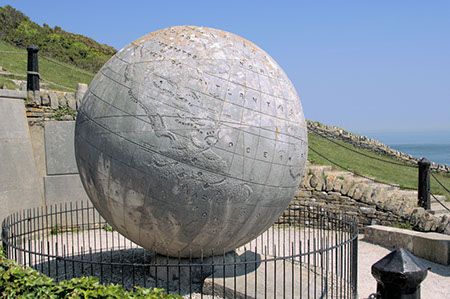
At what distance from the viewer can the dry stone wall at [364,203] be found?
9906 millimetres

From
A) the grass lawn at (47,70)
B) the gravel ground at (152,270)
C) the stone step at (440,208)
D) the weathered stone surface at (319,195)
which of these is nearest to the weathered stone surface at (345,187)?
the weathered stone surface at (319,195)

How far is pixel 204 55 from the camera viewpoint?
5.64m

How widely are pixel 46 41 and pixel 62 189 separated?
92.2ft

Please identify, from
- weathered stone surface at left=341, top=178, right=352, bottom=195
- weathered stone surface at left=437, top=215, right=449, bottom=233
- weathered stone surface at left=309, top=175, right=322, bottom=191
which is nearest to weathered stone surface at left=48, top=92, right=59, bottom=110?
weathered stone surface at left=309, top=175, right=322, bottom=191

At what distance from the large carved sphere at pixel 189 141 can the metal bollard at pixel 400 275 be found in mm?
2017

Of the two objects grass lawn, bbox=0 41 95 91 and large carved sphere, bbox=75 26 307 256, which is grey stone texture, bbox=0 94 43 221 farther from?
grass lawn, bbox=0 41 95 91

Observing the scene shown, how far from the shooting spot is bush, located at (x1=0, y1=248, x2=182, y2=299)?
479 centimetres

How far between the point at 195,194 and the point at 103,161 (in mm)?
1288

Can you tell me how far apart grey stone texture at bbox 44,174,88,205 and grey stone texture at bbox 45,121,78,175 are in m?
0.15

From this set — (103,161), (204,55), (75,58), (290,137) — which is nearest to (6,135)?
(103,161)

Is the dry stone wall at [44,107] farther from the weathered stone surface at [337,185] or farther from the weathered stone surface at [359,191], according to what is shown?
the weathered stone surface at [359,191]

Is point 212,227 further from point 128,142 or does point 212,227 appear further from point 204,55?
point 204,55

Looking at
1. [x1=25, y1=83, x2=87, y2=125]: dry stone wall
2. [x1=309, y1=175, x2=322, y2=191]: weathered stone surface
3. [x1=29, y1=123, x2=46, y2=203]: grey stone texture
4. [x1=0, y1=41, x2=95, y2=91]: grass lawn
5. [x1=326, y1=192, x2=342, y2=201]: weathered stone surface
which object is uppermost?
[x1=0, y1=41, x2=95, y2=91]: grass lawn

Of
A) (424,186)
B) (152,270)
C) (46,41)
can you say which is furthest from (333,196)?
(46,41)
